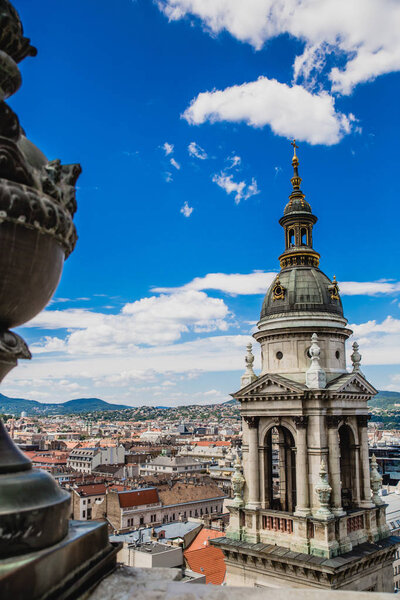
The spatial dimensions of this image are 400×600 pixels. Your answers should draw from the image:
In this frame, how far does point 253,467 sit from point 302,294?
634 cm

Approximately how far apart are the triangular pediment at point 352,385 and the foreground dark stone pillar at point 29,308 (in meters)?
15.5

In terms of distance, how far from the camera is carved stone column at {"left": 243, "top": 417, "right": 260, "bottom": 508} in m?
18.3

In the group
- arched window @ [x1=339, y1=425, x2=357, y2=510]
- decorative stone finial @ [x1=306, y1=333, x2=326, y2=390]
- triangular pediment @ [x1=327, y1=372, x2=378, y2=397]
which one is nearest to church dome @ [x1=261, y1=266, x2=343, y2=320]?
decorative stone finial @ [x1=306, y1=333, x2=326, y2=390]

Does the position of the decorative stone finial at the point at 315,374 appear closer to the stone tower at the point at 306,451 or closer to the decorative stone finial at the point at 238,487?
the stone tower at the point at 306,451

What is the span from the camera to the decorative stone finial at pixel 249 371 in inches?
776

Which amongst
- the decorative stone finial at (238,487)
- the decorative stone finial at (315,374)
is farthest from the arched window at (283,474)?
the decorative stone finial at (315,374)

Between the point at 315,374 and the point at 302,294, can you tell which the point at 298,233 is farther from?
the point at 315,374

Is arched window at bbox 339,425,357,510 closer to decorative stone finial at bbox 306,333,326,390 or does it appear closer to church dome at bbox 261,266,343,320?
decorative stone finial at bbox 306,333,326,390

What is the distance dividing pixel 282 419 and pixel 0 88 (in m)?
16.5

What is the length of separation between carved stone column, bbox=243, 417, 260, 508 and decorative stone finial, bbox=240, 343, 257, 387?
1424 mm

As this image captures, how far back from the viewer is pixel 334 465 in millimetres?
17141

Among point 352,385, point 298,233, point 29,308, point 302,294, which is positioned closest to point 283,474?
point 352,385

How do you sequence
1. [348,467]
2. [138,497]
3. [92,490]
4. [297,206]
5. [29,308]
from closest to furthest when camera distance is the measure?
1. [29,308]
2. [348,467]
3. [297,206]
4. [138,497]
5. [92,490]

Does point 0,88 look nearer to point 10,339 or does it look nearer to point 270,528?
point 10,339
